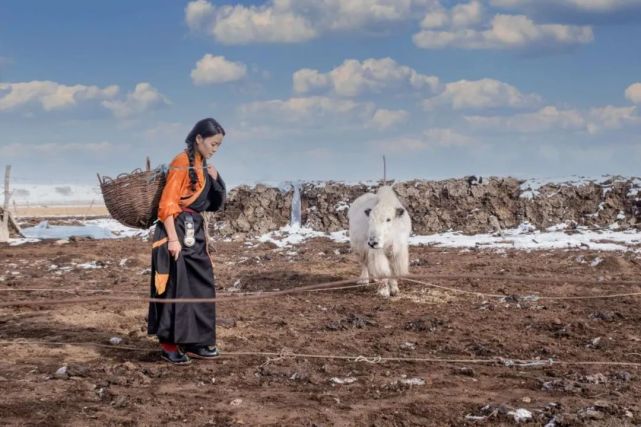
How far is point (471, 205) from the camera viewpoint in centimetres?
2000

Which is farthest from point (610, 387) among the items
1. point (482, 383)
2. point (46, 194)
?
point (46, 194)

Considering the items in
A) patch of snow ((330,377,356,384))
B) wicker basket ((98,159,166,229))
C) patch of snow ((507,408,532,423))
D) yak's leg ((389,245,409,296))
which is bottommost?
patch of snow ((507,408,532,423))

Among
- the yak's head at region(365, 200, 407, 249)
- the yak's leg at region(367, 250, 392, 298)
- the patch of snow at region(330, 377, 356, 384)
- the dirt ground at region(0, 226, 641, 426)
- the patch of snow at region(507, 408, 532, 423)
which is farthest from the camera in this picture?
the yak's leg at region(367, 250, 392, 298)

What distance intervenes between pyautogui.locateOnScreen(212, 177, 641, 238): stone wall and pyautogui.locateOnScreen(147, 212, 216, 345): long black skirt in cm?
1382

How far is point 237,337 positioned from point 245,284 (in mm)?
3896

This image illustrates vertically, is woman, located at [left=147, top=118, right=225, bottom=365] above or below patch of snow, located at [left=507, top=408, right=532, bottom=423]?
above

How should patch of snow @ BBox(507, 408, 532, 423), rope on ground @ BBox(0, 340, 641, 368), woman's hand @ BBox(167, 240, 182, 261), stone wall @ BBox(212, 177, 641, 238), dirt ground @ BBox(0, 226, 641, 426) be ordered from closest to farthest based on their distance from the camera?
patch of snow @ BBox(507, 408, 532, 423), dirt ground @ BBox(0, 226, 641, 426), woman's hand @ BBox(167, 240, 182, 261), rope on ground @ BBox(0, 340, 641, 368), stone wall @ BBox(212, 177, 641, 238)

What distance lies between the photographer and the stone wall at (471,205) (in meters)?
19.2

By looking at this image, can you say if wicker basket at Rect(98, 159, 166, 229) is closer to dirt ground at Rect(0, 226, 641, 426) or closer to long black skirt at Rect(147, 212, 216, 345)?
long black skirt at Rect(147, 212, 216, 345)

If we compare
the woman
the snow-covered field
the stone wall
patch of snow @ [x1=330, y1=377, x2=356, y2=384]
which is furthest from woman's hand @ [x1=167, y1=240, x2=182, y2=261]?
the stone wall

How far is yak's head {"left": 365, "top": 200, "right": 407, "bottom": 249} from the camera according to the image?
30.8ft

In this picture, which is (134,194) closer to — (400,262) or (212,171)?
(212,171)

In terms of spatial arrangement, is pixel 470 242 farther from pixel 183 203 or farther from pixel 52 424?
pixel 52 424

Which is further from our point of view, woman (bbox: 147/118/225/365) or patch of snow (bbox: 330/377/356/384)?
woman (bbox: 147/118/225/365)
